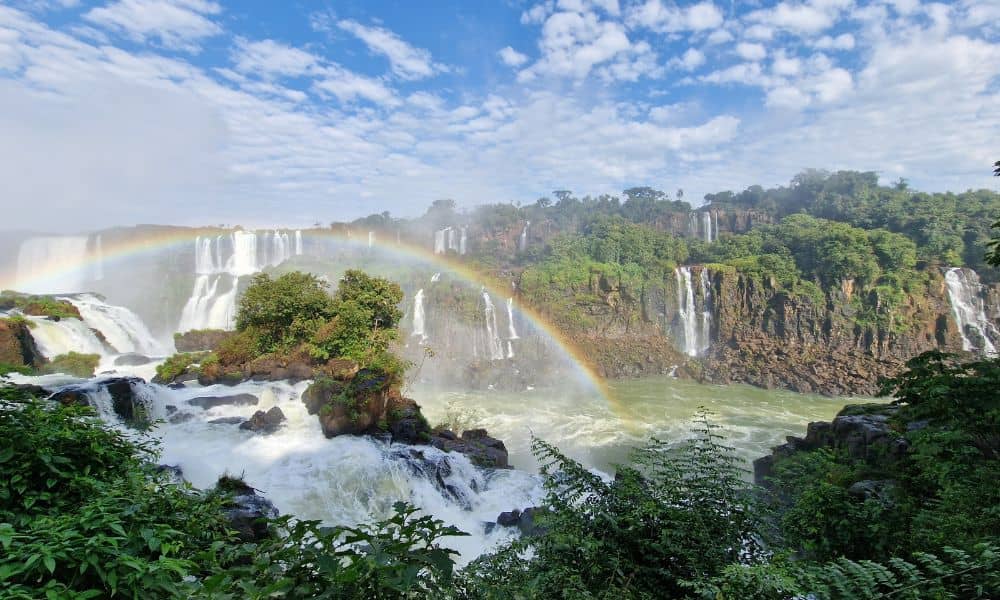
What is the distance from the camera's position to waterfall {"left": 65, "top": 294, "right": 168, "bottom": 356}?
83.3 feet

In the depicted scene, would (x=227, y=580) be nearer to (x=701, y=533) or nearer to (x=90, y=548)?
(x=90, y=548)

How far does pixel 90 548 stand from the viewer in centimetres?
215

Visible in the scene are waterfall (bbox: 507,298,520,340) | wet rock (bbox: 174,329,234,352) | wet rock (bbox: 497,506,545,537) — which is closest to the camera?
wet rock (bbox: 497,506,545,537)

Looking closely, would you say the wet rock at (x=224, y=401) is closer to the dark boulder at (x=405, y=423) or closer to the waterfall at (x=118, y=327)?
the dark boulder at (x=405, y=423)

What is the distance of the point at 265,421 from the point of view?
15.3 metres

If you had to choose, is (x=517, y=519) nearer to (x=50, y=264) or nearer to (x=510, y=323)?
(x=510, y=323)

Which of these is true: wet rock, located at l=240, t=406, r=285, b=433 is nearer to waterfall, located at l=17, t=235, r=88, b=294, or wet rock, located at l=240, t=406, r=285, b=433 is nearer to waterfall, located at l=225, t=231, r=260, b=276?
waterfall, located at l=225, t=231, r=260, b=276

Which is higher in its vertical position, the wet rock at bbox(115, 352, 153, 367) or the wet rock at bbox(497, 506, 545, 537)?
the wet rock at bbox(115, 352, 153, 367)

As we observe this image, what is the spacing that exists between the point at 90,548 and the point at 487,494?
1286 cm

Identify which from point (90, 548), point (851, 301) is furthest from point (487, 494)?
point (851, 301)

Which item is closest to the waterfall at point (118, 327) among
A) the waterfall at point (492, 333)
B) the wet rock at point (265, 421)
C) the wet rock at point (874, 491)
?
the wet rock at point (265, 421)

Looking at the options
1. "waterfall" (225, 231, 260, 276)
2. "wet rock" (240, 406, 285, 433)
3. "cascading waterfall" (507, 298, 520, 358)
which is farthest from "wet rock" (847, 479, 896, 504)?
"waterfall" (225, 231, 260, 276)

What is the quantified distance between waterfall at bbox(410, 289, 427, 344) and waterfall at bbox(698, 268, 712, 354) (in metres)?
23.9

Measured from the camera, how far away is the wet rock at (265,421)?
15016 mm
